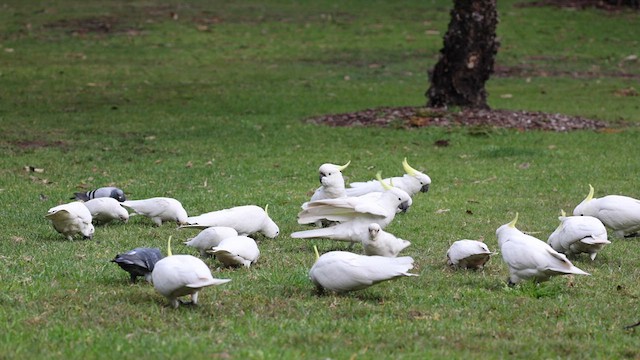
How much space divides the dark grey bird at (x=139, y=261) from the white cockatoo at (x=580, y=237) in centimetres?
316

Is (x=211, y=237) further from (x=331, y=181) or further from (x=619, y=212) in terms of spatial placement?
(x=619, y=212)

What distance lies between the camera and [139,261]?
6527 mm

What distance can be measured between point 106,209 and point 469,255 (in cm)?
346

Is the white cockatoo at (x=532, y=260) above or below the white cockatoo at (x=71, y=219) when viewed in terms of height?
above

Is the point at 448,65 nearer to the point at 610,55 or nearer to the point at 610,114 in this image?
the point at 610,114

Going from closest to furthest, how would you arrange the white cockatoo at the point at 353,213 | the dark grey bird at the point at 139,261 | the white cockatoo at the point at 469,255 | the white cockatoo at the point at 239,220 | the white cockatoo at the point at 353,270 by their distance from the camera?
the white cockatoo at the point at 353,270 → the dark grey bird at the point at 139,261 → the white cockatoo at the point at 469,255 → the white cockatoo at the point at 353,213 → the white cockatoo at the point at 239,220

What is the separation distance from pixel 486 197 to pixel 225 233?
15.3 feet

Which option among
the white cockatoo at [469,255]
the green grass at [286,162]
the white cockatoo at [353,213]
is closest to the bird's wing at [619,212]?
the green grass at [286,162]

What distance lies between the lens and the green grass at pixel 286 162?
5621 millimetres

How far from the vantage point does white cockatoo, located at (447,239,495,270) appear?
23.7 feet

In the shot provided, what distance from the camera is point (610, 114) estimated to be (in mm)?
18656

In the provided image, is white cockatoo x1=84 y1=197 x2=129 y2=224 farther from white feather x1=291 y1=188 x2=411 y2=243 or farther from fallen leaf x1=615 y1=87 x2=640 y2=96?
fallen leaf x1=615 y1=87 x2=640 y2=96

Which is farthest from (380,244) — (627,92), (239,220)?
(627,92)

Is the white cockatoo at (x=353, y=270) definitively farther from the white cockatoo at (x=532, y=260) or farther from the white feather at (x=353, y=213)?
the white feather at (x=353, y=213)
